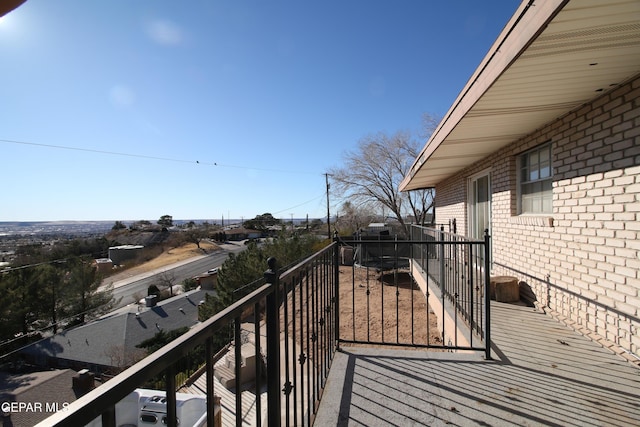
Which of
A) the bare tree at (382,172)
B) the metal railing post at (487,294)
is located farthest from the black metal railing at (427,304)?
the bare tree at (382,172)

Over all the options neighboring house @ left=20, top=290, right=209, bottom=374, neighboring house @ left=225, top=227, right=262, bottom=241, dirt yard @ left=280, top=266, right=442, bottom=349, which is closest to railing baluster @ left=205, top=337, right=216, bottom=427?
dirt yard @ left=280, top=266, right=442, bottom=349

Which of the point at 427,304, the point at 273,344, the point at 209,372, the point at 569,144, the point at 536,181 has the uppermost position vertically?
the point at 569,144

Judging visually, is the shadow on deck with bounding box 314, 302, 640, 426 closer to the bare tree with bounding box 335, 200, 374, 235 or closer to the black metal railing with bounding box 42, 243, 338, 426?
the black metal railing with bounding box 42, 243, 338, 426

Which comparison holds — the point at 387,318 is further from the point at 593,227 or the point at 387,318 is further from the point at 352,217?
the point at 352,217

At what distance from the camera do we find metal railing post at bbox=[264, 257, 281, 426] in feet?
4.36

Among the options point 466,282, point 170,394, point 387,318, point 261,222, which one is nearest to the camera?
point 170,394

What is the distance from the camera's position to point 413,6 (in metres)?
6.50

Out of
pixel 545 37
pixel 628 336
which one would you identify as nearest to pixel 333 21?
pixel 545 37

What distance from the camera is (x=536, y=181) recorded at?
172 inches

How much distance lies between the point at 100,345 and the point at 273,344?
22.6 metres

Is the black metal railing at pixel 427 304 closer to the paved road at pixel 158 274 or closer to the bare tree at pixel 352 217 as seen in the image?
the bare tree at pixel 352 217

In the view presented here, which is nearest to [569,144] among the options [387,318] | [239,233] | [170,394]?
[387,318]

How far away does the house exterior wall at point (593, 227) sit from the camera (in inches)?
104

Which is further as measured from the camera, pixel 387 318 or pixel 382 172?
pixel 382 172
